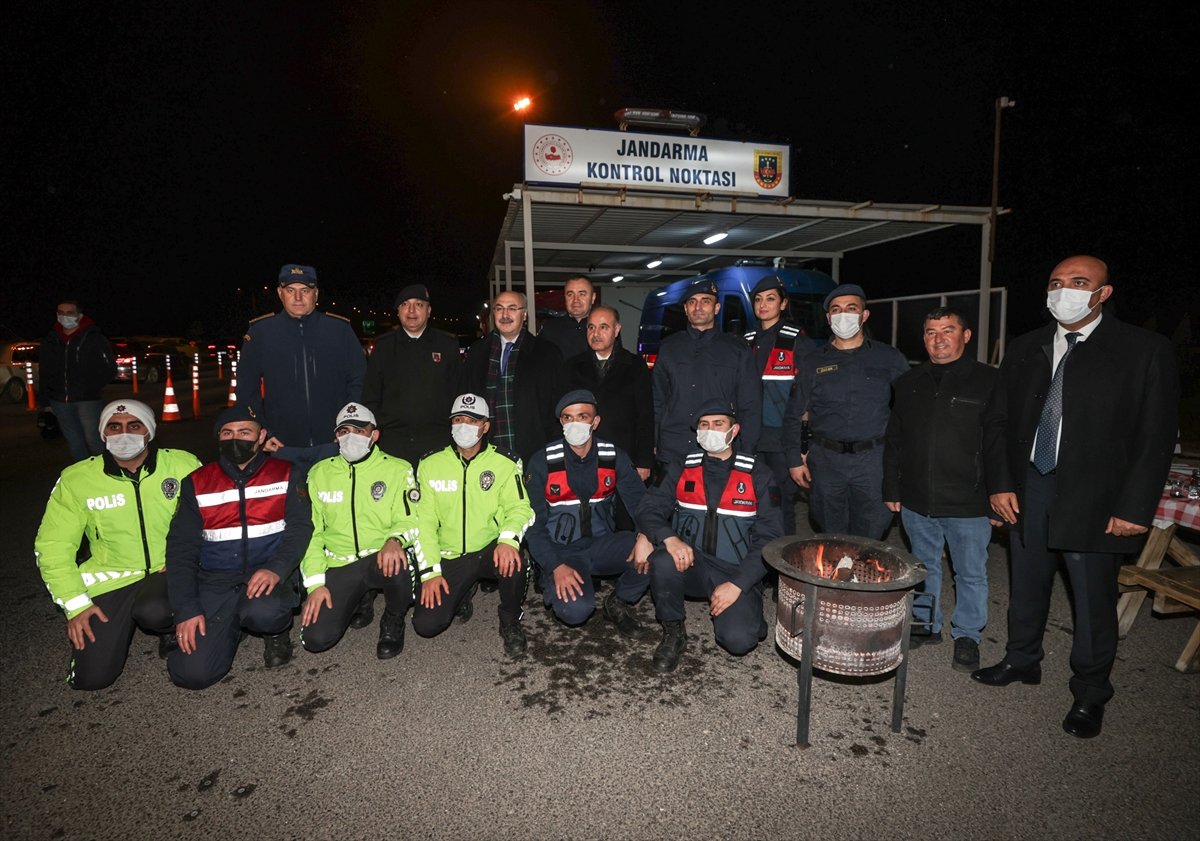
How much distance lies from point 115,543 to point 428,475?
178cm

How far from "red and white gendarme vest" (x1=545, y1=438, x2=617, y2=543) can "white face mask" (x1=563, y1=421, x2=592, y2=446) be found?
13cm

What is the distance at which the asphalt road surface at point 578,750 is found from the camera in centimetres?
239

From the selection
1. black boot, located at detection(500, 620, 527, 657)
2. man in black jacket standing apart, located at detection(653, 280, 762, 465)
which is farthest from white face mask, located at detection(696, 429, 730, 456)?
black boot, located at detection(500, 620, 527, 657)

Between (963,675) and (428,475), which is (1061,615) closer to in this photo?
(963,675)

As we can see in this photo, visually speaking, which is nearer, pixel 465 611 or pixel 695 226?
pixel 465 611

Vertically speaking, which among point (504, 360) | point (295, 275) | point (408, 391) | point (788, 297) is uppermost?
point (788, 297)

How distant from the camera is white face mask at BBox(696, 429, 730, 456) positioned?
3.59 meters

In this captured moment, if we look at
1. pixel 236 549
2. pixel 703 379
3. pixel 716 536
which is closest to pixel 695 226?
pixel 703 379

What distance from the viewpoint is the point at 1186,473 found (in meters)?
4.14

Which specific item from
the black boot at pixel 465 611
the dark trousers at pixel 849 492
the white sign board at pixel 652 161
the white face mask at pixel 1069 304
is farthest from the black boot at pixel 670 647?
the white sign board at pixel 652 161

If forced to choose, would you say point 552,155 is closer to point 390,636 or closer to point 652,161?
point 652,161

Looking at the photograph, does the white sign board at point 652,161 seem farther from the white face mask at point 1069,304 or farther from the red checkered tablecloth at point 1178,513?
the red checkered tablecloth at point 1178,513

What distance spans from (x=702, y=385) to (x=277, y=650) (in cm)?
320

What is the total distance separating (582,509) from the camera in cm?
408
